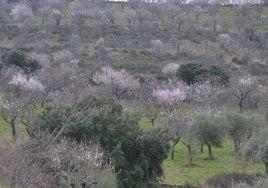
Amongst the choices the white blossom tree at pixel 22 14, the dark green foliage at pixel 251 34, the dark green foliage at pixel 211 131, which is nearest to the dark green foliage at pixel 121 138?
the dark green foliage at pixel 211 131

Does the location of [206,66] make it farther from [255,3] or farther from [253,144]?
[255,3]

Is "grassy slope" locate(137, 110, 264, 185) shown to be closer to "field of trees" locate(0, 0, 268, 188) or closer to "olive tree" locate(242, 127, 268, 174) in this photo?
"field of trees" locate(0, 0, 268, 188)

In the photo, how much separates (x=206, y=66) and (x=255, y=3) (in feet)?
142

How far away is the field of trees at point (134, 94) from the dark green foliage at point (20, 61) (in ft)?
0.37

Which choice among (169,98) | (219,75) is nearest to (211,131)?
(169,98)

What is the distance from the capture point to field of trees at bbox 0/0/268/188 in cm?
2056

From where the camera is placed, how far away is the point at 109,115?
983 inches

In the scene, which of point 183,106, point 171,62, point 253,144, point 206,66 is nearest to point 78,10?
point 171,62

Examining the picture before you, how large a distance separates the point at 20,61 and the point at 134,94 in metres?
13.9

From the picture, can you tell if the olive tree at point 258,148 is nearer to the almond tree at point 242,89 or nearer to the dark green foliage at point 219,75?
the almond tree at point 242,89

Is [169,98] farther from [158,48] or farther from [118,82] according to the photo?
[158,48]

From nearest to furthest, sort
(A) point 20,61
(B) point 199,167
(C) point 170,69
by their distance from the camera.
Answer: (B) point 199,167, (A) point 20,61, (C) point 170,69

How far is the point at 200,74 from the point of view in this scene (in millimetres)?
55938

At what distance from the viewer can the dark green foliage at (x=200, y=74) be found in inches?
2172
